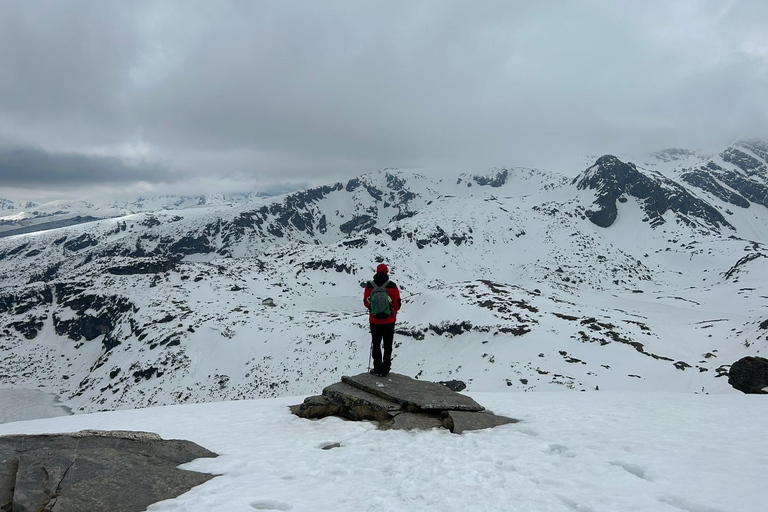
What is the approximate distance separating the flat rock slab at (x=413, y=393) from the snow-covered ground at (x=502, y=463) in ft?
3.53

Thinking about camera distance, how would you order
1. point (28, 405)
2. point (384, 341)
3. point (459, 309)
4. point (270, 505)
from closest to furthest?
point (270, 505)
point (384, 341)
point (459, 309)
point (28, 405)

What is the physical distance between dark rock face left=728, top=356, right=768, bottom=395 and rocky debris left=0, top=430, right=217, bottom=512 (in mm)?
22008

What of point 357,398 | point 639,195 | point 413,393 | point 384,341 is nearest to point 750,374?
point 413,393

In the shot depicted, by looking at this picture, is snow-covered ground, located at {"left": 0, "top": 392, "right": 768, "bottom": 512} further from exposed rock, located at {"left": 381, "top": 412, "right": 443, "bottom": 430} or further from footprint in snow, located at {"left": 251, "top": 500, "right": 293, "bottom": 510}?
exposed rock, located at {"left": 381, "top": 412, "right": 443, "bottom": 430}

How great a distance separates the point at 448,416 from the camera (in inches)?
337

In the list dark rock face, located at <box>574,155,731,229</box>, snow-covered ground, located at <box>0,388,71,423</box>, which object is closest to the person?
snow-covered ground, located at <box>0,388,71,423</box>

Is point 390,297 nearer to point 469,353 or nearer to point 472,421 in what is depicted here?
point 472,421

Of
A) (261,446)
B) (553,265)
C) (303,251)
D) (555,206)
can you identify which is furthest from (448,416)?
(555,206)

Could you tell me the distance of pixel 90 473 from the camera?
5012mm

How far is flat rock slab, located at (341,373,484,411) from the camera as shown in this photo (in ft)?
29.5

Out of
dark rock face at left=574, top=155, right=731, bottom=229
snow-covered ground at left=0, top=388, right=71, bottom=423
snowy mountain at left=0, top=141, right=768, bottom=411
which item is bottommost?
snow-covered ground at left=0, top=388, right=71, bottom=423

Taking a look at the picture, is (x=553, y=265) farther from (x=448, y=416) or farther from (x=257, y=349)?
(x=448, y=416)

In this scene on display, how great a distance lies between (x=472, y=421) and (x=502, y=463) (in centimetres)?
251

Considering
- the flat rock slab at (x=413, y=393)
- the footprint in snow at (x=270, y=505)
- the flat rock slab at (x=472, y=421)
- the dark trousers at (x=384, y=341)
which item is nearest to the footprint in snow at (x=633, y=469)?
the flat rock slab at (x=472, y=421)
